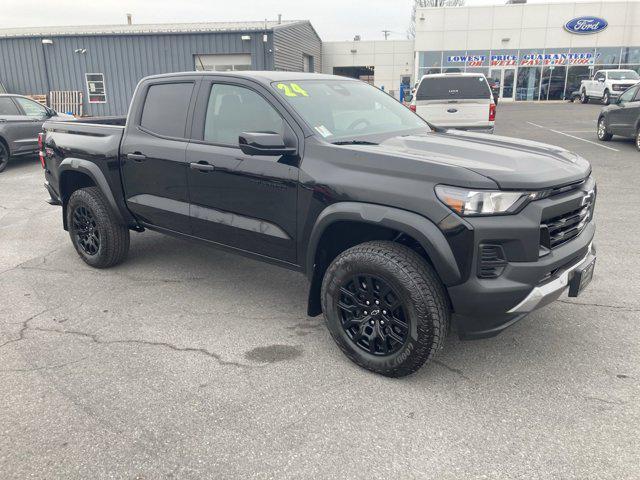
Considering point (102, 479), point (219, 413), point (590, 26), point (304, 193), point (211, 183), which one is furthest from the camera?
point (590, 26)

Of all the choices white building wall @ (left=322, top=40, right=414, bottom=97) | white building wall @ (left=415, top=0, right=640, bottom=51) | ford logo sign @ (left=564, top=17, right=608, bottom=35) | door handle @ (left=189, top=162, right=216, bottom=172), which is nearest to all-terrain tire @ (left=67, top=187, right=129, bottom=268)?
door handle @ (left=189, top=162, right=216, bottom=172)

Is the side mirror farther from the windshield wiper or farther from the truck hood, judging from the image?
the truck hood

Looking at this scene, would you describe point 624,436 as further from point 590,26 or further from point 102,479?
point 590,26

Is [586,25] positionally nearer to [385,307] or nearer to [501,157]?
[501,157]

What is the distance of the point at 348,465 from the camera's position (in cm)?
242

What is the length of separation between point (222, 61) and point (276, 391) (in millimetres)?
22750

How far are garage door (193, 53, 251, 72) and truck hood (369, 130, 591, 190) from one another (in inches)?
843

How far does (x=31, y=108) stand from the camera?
11633 millimetres

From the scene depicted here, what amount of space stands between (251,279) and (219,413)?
2090 mm

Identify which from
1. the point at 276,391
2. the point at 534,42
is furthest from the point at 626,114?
the point at 534,42

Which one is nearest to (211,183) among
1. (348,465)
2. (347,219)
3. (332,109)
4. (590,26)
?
(332,109)

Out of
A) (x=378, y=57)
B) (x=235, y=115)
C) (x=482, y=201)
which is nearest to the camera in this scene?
(x=482, y=201)

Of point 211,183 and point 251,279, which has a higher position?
point 211,183

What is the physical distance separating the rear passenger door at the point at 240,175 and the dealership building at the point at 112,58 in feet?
66.3
